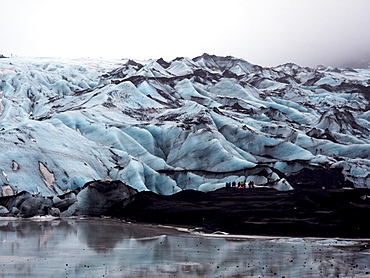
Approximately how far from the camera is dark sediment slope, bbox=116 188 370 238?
31672 millimetres

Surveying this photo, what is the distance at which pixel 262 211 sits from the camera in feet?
124

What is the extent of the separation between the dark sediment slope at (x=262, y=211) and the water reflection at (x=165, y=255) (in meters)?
3.11

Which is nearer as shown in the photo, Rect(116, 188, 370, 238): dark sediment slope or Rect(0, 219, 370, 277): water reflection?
Rect(0, 219, 370, 277): water reflection

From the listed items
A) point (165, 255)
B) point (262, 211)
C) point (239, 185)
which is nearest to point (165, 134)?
point (239, 185)

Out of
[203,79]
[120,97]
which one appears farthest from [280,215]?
[203,79]

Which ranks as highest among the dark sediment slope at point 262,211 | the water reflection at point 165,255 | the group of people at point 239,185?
the group of people at point 239,185

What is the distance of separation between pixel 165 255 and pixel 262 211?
1520 cm

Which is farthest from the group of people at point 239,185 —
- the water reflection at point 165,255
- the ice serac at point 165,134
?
→ the water reflection at point 165,255

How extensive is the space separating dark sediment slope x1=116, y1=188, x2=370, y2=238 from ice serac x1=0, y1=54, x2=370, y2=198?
214 inches

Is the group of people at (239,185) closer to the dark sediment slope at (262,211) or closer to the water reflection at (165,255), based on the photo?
the dark sediment slope at (262,211)

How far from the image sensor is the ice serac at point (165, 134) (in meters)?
51.6

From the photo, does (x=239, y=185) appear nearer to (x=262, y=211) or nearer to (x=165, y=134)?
(x=262, y=211)

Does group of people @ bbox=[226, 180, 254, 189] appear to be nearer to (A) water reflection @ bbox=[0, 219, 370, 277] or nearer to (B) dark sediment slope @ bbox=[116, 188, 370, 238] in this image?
(B) dark sediment slope @ bbox=[116, 188, 370, 238]

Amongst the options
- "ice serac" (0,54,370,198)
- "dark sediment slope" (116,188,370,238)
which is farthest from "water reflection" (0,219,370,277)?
"ice serac" (0,54,370,198)
